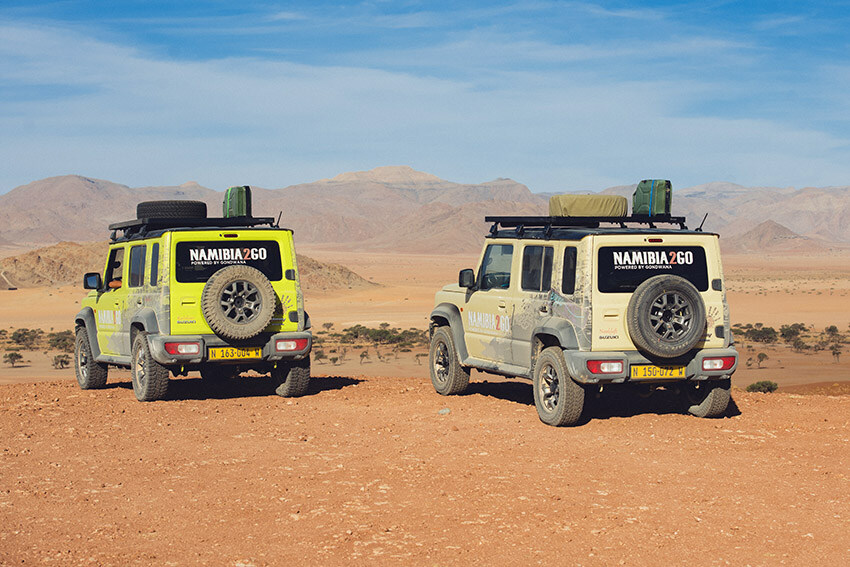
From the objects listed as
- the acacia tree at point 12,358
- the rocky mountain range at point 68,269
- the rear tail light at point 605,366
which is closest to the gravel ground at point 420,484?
the rear tail light at point 605,366

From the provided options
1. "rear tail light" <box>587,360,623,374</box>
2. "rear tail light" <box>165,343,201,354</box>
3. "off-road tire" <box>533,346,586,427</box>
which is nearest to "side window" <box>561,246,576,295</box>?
"off-road tire" <box>533,346,586,427</box>

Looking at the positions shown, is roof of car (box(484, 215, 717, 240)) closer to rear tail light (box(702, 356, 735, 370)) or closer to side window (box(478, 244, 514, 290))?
side window (box(478, 244, 514, 290))

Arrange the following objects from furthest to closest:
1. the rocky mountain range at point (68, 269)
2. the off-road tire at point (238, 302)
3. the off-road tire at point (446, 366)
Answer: the rocky mountain range at point (68, 269)
the off-road tire at point (446, 366)
the off-road tire at point (238, 302)

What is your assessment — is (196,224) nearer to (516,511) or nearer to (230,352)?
(230,352)

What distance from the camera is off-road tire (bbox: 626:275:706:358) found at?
1052cm

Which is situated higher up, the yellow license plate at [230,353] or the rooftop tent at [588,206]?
the rooftop tent at [588,206]

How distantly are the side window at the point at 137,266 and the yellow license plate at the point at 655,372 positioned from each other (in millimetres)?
6664

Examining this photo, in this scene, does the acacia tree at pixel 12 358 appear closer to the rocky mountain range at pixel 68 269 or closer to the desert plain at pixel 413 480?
the desert plain at pixel 413 480

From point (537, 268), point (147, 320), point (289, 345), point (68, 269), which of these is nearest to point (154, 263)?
point (147, 320)

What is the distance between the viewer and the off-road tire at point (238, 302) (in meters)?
12.6

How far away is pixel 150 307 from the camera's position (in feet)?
43.6

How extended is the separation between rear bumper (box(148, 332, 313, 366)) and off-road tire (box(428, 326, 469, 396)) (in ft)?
5.98

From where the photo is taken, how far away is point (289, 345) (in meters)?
13.3

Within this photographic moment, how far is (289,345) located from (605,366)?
448cm
